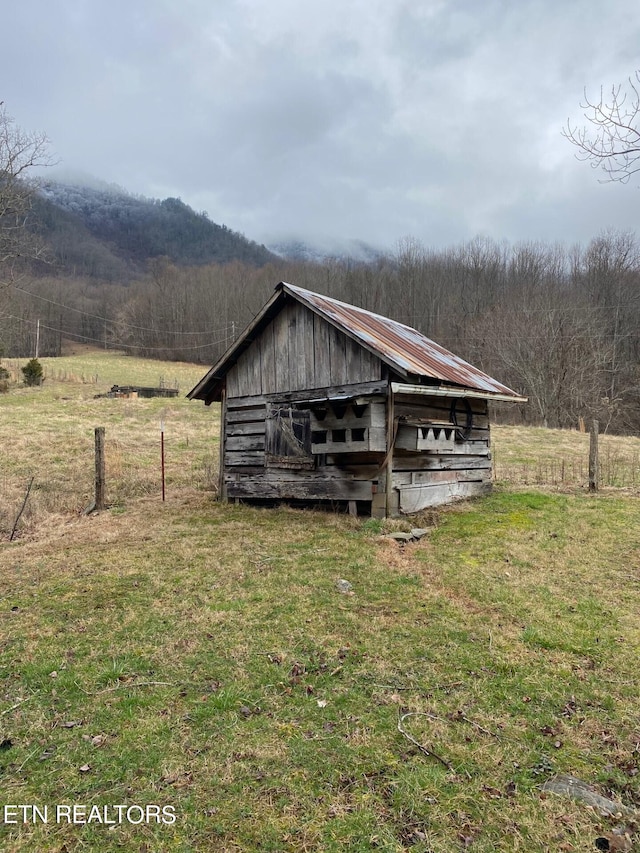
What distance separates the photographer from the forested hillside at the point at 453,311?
3519cm

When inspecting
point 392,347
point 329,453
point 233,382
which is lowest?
point 329,453

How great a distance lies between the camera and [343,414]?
10.3m

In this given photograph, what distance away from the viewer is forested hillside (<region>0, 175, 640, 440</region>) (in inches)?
1385

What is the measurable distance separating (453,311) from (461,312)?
790mm

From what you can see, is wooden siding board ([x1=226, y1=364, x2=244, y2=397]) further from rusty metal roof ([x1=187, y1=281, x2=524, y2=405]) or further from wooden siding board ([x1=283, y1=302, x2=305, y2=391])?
wooden siding board ([x1=283, y1=302, x2=305, y2=391])

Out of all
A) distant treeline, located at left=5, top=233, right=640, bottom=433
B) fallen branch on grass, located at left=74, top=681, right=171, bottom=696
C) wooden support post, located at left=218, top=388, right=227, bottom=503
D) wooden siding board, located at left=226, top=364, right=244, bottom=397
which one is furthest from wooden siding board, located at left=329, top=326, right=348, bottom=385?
distant treeline, located at left=5, top=233, right=640, bottom=433

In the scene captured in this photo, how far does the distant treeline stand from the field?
89.3 ft

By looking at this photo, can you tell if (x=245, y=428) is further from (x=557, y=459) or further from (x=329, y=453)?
(x=557, y=459)

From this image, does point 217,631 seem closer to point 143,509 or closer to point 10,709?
point 10,709

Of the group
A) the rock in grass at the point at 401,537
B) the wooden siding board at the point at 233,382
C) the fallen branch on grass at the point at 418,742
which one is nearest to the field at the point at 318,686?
the fallen branch on grass at the point at 418,742

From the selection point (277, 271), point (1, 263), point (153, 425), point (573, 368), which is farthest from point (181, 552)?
point (277, 271)

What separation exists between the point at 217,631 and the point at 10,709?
189cm

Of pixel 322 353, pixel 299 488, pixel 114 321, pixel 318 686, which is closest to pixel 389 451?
pixel 299 488

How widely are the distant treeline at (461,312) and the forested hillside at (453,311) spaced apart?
0.34 ft
